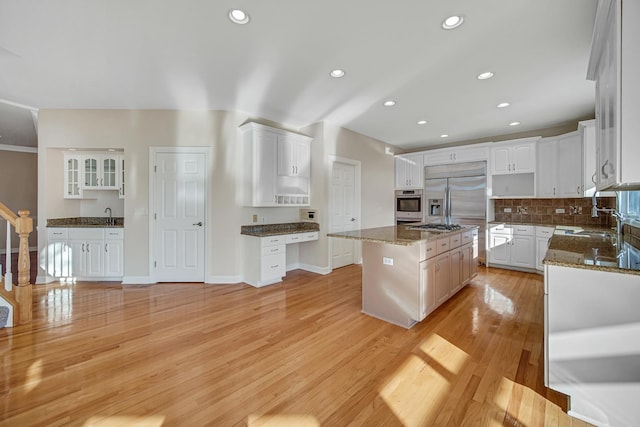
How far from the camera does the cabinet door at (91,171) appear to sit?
4.57 meters

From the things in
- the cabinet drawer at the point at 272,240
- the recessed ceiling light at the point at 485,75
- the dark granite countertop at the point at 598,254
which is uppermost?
the recessed ceiling light at the point at 485,75

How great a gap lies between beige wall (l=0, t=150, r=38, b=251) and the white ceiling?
399cm

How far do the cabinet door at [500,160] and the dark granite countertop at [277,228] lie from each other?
3567 millimetres

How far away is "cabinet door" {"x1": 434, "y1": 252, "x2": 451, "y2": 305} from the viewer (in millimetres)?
2948

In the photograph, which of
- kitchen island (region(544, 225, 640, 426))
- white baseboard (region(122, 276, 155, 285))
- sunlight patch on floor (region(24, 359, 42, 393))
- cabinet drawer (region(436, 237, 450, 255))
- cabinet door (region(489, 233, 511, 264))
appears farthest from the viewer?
cabinet door (region(489, 233, 511, 264))

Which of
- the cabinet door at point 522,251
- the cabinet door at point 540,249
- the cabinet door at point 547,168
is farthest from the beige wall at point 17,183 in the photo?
the cabinet door at point 547,168

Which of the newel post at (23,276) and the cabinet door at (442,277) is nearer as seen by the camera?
the newel post at (23,276)

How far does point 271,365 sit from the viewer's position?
2066 millimetres

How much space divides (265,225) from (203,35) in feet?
9.31

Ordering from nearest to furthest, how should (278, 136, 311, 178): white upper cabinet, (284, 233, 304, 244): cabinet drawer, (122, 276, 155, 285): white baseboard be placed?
(122, 276, 155, 285): white baseboard
(284, 233, 304, 244): cabinet drawer
(278, 136, 311, 178): white upper cabinet

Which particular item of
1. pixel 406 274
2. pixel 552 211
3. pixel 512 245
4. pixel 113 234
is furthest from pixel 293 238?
pixel 552 211

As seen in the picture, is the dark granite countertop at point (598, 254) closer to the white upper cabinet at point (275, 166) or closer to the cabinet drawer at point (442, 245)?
the cabinet drawer at point (442, 245)

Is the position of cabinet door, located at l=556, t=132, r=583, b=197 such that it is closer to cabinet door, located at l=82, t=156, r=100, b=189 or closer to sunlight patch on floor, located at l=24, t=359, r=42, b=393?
sunlight patch on floor, located at l=24, t=359, r=42, b=393

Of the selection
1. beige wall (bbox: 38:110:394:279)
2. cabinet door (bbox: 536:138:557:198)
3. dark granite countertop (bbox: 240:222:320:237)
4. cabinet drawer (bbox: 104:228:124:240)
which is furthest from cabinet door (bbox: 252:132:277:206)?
cabinet door (bbox: 536:138:557:198)
